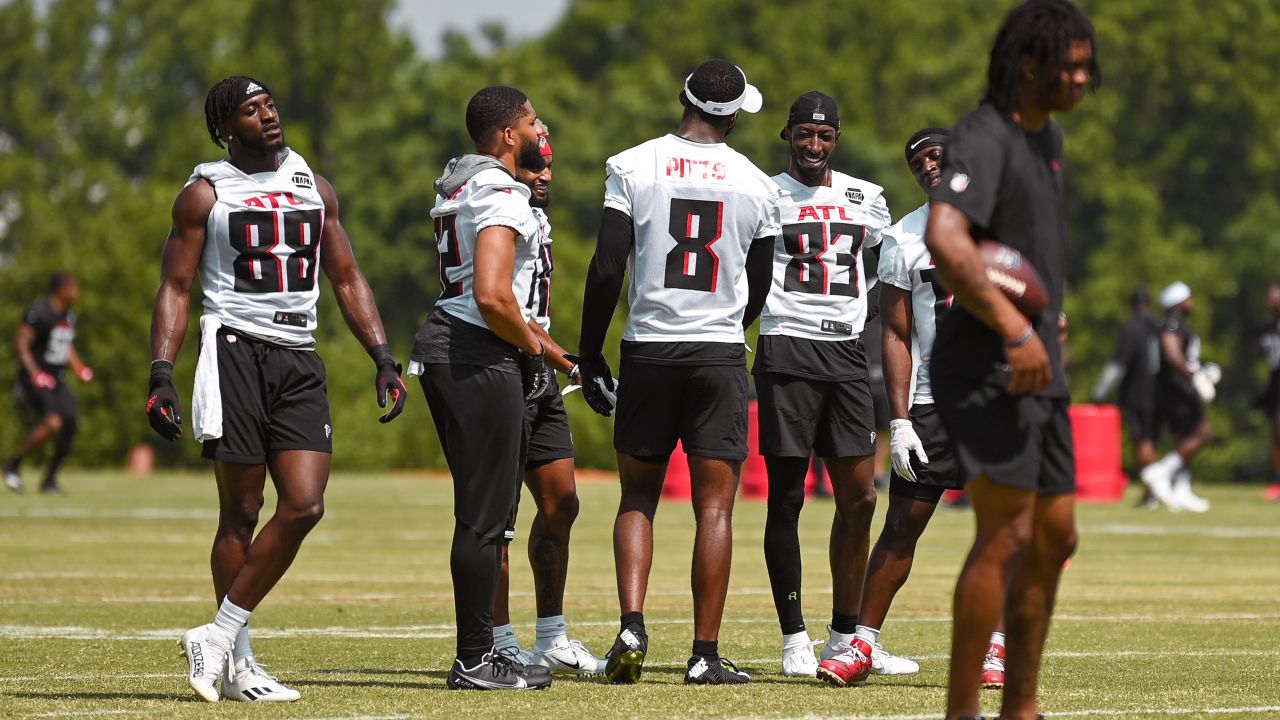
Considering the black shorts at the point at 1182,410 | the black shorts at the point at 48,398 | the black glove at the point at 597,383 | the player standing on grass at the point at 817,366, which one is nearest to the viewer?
the black glove at the point at 597,383

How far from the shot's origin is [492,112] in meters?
7.67

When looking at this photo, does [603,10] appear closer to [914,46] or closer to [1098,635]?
[914,46]

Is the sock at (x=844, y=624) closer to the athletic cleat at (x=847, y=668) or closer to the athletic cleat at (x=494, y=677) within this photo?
the athletic cleat at (x=847, y=668)

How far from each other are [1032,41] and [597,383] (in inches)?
117

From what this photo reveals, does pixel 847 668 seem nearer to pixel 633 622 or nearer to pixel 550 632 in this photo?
pixel 633 622

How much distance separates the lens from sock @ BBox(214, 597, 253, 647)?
7121 mm

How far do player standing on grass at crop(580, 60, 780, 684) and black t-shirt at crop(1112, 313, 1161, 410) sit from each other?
16.1m

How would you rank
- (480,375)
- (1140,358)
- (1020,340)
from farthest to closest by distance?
(1140,358), (480,375), (1020,340)

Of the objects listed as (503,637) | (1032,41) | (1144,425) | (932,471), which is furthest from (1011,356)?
(1144,425)

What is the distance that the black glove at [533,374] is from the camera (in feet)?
25.0

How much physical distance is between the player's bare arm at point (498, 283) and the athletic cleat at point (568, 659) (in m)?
1.49

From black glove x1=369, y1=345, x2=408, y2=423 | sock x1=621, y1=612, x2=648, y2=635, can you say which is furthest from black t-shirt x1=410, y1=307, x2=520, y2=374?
A: sock x1=621, y1=612, x2=648, y2=635

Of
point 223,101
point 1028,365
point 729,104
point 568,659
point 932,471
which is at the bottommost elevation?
point 568,659

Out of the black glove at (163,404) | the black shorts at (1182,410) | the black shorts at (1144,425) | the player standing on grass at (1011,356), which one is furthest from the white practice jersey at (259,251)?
the black shorts at (1144,425)
